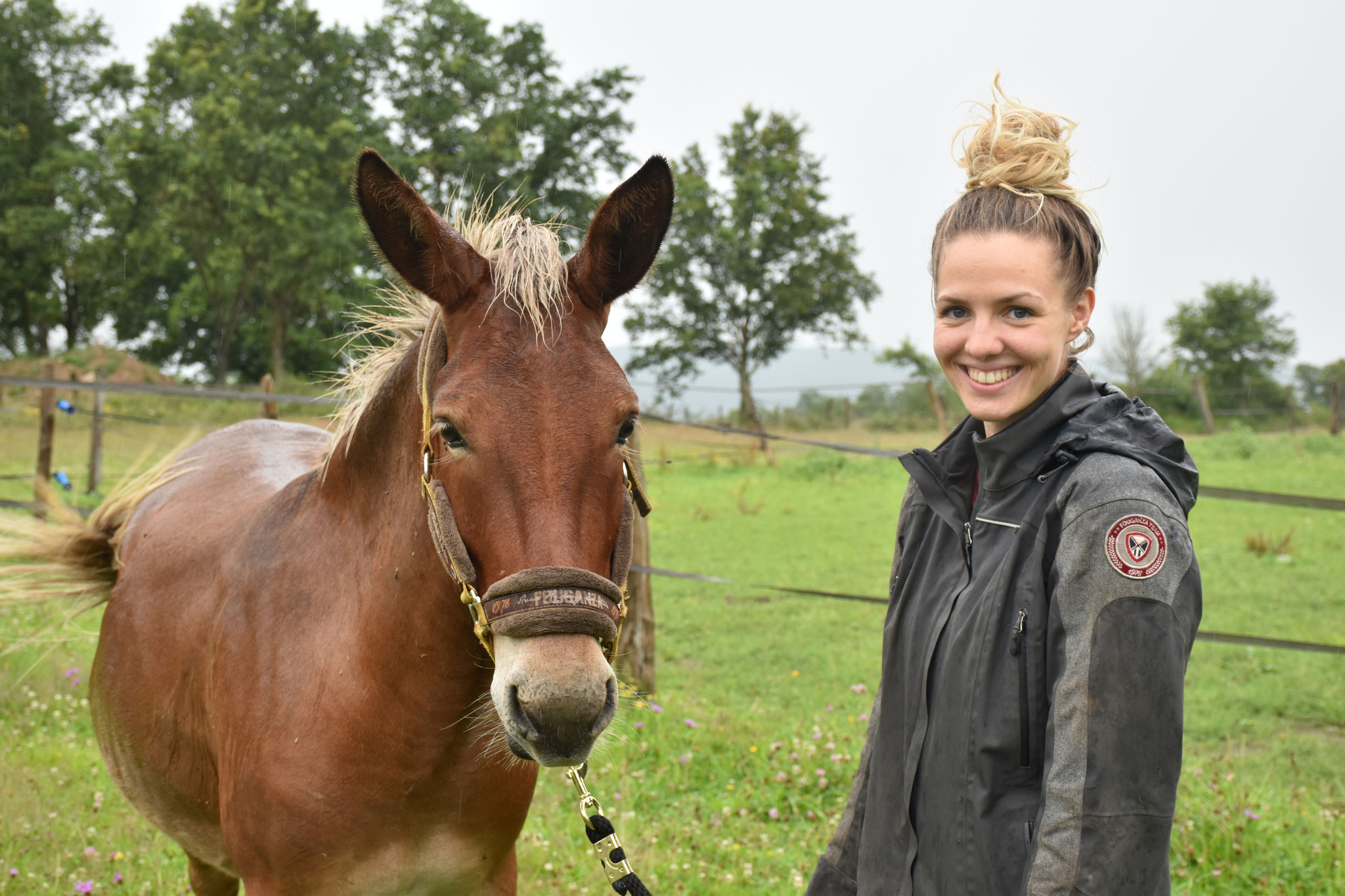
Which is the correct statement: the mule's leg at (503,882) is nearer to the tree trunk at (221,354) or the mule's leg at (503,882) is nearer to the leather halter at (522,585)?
the leather halter at (522,585)

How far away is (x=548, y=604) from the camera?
149 cm

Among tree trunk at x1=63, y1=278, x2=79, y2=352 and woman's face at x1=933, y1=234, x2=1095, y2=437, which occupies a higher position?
tree trunk at x1=63, y1=278, x2=79, y2=352

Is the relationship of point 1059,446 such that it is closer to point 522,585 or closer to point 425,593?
point 522,585

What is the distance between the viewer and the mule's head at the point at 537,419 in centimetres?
150

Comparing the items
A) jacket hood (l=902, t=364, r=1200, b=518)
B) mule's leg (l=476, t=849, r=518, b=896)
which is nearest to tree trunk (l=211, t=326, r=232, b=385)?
mule's leg (l=476, t=849, r=518, b=896)

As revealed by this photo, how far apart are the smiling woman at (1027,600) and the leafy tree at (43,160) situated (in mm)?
32399

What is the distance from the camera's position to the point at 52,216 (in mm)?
26547

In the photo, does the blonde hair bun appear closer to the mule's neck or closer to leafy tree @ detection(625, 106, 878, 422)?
the mule's neck

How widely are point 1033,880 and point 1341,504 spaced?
451 cm

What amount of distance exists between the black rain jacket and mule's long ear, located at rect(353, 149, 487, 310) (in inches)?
40.2

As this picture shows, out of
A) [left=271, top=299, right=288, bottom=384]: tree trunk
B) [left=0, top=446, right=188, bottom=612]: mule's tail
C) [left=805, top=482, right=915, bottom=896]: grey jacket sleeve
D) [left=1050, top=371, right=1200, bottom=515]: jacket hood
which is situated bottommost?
[left=805, top=482, right=915, bottom=896]: grey jacket sleeve

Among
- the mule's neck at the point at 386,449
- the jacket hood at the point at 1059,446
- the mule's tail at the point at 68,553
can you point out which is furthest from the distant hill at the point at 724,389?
the jacket hood at the point at 1059,446

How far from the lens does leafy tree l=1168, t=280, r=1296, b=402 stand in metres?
31.0

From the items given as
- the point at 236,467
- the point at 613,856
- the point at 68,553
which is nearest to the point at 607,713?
the point at 613,856
